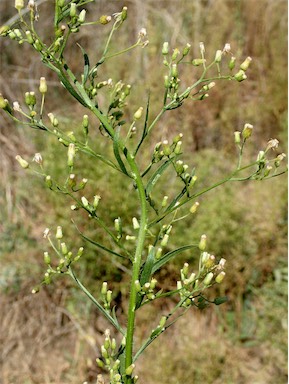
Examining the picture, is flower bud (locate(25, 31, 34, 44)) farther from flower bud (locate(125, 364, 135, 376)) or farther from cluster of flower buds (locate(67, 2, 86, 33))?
flower bud (locate(125, 364, 135, 376))

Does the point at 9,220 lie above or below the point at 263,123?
below

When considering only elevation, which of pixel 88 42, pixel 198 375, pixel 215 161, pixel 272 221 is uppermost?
pixel 88 42

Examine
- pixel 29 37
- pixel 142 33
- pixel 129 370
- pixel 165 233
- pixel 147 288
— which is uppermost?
pixel 142 33

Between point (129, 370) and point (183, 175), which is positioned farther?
point (183, 175)

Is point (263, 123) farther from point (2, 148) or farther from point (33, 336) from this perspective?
point (33, 336)

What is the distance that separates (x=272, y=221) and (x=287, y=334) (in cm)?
76

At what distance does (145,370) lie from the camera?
3953 millimetres

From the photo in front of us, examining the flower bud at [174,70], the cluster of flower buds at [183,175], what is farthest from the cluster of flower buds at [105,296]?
the flower bud at [174,70]

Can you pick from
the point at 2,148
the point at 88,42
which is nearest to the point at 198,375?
the point at 2,148

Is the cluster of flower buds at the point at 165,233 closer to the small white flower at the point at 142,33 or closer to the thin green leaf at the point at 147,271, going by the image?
the thin green leaf at the point at 147,271

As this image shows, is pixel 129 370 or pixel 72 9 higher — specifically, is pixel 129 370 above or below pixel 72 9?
below

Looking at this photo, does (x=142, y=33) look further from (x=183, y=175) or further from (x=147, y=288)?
(x=147, y=288)

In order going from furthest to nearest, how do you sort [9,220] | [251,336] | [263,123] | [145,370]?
1. [263,123]
2. [9,220]
3. [251,336]
4. [145,370]

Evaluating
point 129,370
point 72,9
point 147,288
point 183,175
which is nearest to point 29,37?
point 72,9
